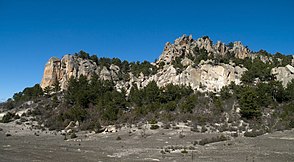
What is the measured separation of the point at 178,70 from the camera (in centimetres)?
7931

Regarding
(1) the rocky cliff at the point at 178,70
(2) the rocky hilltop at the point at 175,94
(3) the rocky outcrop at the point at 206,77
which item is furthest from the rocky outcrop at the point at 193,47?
(3) the rocky outcrop at the point at 206,77

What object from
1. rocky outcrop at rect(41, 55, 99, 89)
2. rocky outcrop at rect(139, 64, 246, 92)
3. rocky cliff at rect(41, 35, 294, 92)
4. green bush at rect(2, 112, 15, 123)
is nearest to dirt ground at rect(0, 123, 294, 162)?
rocky outcrop at rect(139, 64, 246, 92)

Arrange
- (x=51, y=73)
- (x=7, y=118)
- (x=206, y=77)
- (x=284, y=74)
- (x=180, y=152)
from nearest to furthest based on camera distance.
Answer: (x=180, y=152) < (x=7, y=118) < (x=284, y=74) < (x=206, y=77) < (x=51, y=73)

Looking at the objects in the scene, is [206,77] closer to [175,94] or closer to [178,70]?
[178,70]

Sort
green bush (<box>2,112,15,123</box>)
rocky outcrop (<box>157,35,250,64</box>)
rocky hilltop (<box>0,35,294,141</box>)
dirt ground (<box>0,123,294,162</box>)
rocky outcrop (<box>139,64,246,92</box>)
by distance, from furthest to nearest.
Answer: rocky outcrop (<box>157,35,250,64</box>) → rocky outcrop (<box>139,64,246,92</box>) → green bush (<box>2,112,15,123</box>) → rocky hilltop (<box>0,35,294,141</box>) → dirt ground (<box>0,123,294,162</box>)

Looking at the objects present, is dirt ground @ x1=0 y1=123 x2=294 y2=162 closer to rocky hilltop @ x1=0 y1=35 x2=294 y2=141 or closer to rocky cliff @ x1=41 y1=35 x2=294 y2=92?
rocky hilltop @ x1=0 y1=35 x2=294 y2=141

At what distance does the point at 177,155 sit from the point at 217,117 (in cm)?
3255

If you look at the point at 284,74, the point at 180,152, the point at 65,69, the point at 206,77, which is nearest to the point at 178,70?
the point at 206,77

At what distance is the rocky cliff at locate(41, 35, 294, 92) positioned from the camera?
244 ft

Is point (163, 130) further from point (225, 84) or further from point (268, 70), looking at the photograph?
point (268, 70)

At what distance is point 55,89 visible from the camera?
89.3 m

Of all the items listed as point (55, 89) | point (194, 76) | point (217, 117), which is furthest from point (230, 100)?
point (55, 89)

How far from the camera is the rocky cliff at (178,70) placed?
74.5 metres

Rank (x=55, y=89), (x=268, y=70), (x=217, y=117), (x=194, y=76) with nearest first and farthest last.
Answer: (x=217, y=117)
(x=268, y=70)
(x=194, y=76)
(x=55, y=89)
